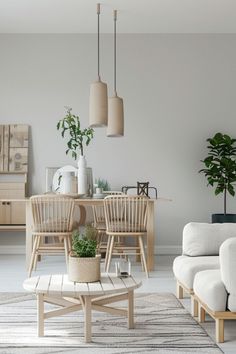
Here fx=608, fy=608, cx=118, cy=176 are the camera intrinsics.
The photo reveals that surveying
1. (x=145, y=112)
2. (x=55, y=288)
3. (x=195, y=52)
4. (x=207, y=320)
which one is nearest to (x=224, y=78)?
(x=195, y=52)

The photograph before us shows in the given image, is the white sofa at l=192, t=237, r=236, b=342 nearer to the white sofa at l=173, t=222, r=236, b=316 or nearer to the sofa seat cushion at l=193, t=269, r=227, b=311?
→ the sofa seat cushion at l=193, t=269, r=227, b=311

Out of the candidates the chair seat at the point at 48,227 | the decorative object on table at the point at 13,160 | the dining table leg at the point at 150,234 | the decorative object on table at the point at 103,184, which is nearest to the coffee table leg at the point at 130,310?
the chair seat at the point at 48,227

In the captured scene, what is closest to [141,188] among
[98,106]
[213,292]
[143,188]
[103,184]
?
[143,188]

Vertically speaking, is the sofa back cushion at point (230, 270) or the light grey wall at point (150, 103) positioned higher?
the light grey wall at point (150, 103)

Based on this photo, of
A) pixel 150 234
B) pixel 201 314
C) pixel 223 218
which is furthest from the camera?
pixel 223 218

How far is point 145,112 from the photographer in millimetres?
8188

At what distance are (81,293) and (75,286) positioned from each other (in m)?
0.17

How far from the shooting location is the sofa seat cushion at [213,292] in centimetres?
341

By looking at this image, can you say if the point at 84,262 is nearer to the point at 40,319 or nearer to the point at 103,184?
the point at 40,319

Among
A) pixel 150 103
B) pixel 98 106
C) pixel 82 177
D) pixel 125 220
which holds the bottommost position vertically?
pixel 125 220

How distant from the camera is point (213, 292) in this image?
3.42 m

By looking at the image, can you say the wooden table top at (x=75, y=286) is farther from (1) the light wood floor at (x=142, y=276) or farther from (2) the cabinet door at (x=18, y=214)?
(2) the cabinet door at (x=18, y=214)

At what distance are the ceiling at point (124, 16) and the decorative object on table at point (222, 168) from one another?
1.46 meters

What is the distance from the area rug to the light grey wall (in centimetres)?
383
